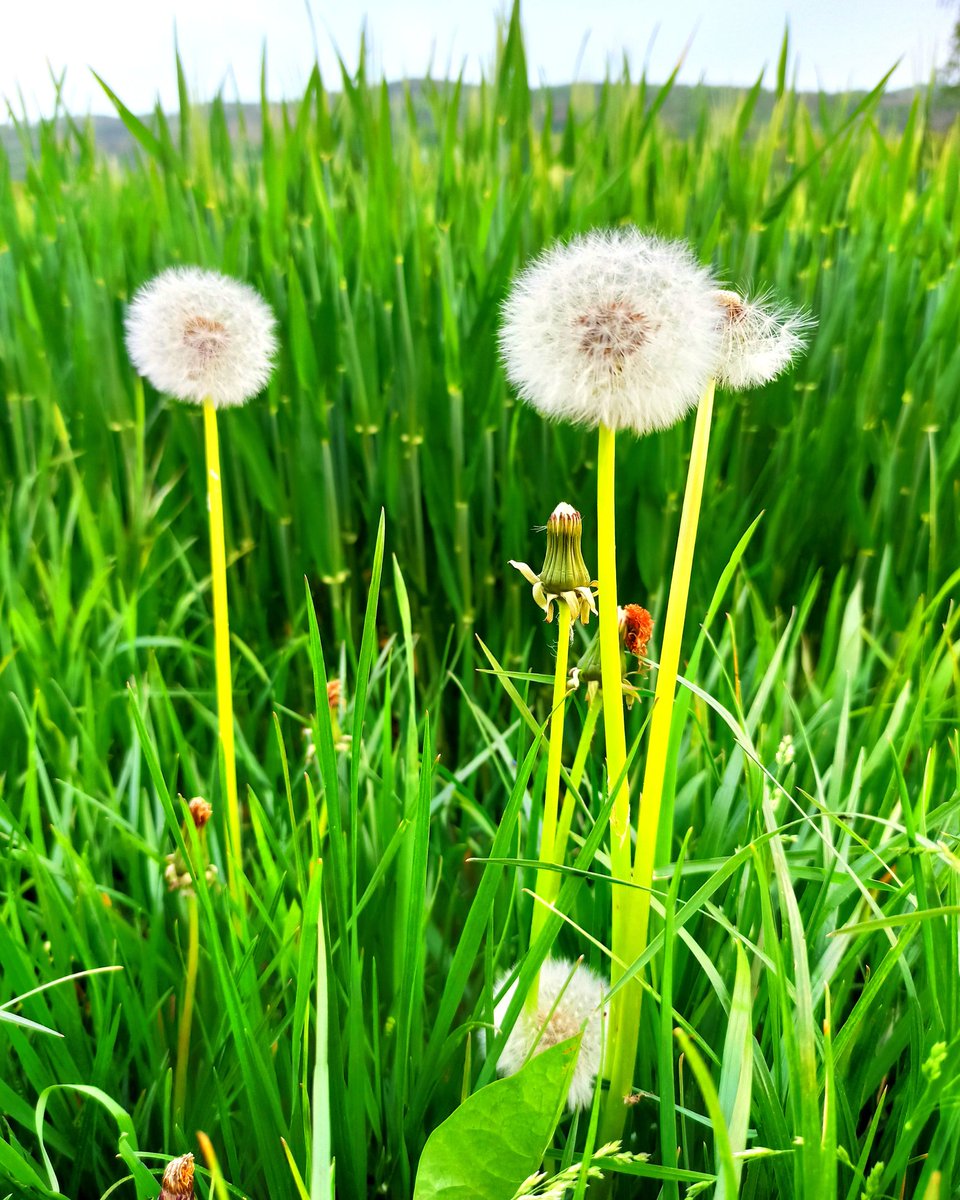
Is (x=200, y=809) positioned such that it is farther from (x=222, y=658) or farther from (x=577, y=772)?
(x=577, y=772)

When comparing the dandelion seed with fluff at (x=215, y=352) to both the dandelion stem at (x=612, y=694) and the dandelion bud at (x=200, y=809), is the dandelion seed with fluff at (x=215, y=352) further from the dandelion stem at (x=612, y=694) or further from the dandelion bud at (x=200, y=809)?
the dandelion stem at (x=612, y=694)

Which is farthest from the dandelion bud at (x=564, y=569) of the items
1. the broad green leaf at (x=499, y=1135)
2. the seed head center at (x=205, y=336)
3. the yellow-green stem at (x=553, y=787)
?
the seed head center at (x=205, y=336)

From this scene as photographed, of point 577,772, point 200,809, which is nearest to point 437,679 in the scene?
point 200,809

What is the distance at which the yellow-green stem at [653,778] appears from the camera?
42 centimetres

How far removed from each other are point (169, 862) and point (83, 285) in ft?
3.01

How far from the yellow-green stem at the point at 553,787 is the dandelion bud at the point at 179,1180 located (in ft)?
0.60

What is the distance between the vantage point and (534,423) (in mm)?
1210

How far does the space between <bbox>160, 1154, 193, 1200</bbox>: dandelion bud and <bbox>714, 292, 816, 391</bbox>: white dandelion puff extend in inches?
16.9

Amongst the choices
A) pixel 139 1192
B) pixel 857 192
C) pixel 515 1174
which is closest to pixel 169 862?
pixel 139 1192

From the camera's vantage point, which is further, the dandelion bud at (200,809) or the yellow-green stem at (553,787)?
the dandelion bud at (200,809)

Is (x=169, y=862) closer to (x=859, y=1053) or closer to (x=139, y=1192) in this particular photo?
(x=139, y=1192)

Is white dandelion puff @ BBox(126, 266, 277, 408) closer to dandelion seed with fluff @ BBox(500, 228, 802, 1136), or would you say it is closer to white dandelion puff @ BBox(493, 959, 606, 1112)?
dandelion seed with fluff @ BBox(500, 228, 802, 1136)

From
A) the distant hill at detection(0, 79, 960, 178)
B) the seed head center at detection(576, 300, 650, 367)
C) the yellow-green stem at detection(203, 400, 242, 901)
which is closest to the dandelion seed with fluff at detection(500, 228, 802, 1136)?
the seed head center at detection(576, 300, 650, 367)

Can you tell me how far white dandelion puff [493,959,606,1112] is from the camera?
20.2 inches
